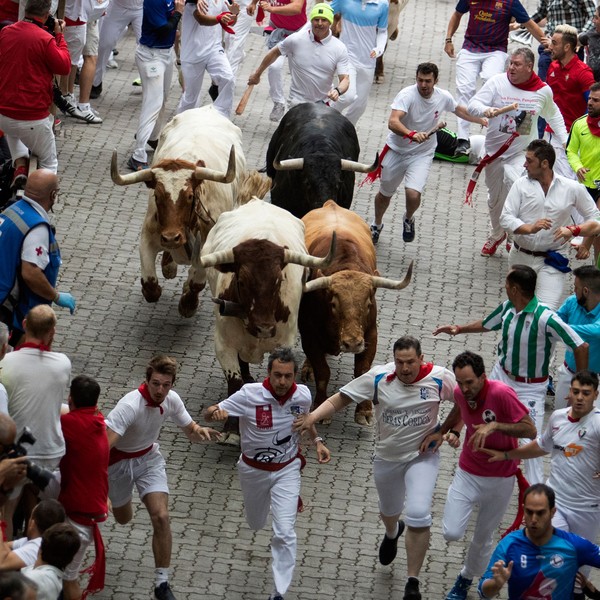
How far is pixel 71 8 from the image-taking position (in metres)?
17.2

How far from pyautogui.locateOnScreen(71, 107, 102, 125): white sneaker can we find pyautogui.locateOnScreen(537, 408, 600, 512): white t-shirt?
1005 cm

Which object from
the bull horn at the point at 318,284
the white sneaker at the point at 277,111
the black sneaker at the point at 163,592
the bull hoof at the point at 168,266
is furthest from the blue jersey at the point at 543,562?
the white sneaker at the point at 277,111

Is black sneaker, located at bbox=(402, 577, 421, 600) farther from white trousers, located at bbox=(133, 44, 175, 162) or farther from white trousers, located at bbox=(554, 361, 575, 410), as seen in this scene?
white trousers, located at bbox=(133, 44, 175, 162)

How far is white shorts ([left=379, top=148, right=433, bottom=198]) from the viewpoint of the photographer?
15.6 metres

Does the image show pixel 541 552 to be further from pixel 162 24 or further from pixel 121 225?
pixel 162 24

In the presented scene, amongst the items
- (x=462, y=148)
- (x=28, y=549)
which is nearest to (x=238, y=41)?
(x=462, y=148)

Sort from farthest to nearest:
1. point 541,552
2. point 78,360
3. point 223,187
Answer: point 223,187
point 78,360
point 541,552

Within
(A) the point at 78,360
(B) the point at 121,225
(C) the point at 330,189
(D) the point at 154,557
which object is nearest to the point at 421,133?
(C) the point at 330,189

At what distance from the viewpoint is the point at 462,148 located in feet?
60.5

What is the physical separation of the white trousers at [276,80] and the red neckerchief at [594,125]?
5202 mm

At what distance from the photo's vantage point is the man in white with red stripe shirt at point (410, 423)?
9867 millimetres

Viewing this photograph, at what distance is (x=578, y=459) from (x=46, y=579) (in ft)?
12.6

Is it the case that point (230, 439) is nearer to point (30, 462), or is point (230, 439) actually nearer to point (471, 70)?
point (30, 462)

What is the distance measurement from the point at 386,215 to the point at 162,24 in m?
3.44
